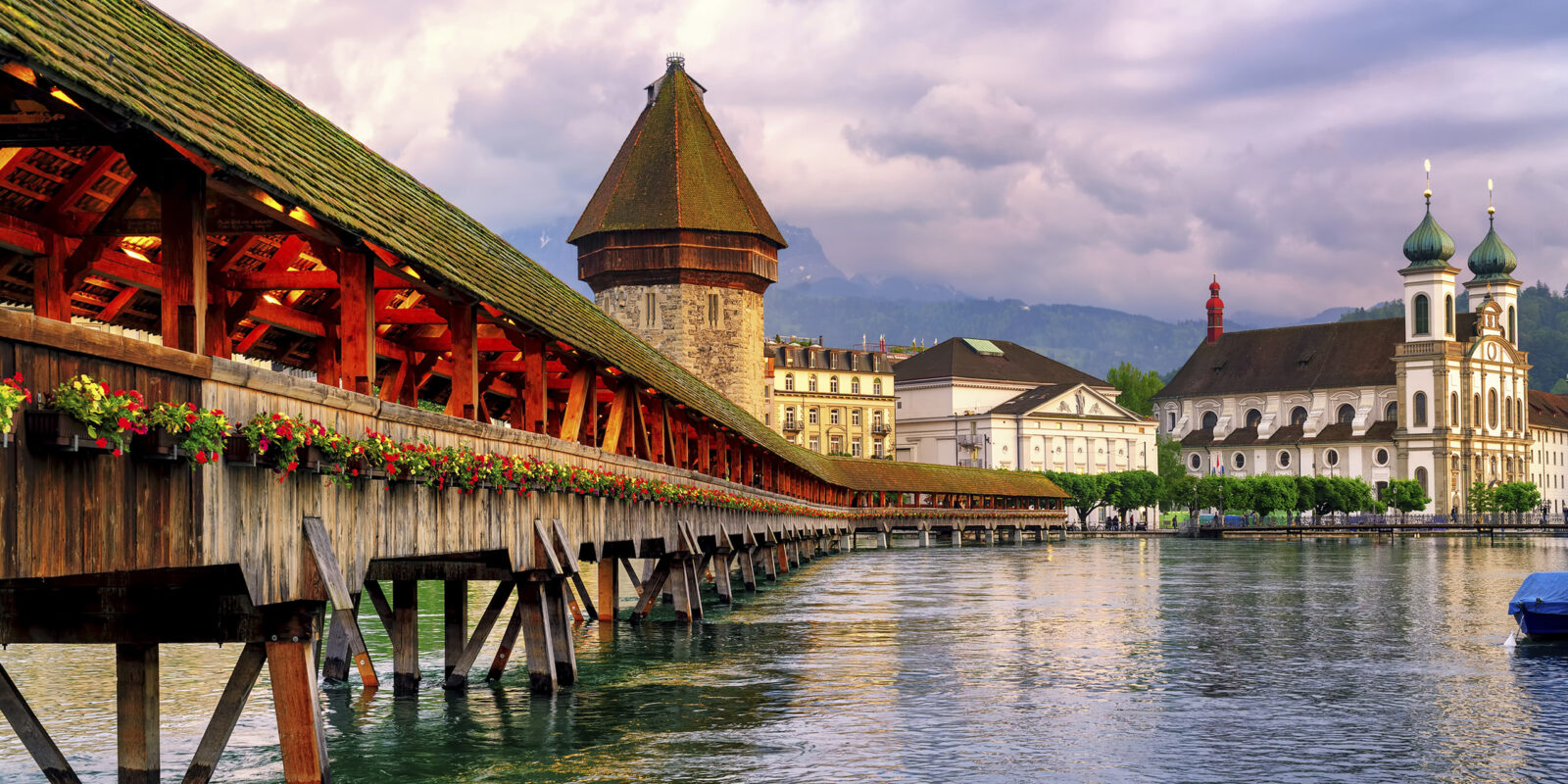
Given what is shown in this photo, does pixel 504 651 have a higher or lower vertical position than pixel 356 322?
lower

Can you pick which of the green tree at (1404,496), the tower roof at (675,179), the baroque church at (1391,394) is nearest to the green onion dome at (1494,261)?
the baroque church at (1391,394)

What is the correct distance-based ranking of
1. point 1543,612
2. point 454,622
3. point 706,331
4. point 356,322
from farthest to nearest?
point 706,331 → point 1543,612 → point 454,622 → point 356,322

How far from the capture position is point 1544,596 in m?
32.5

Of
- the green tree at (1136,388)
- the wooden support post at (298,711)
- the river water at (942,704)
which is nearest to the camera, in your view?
the wooden support post at (298,711)

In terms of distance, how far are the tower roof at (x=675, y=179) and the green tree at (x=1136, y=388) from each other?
10745cm

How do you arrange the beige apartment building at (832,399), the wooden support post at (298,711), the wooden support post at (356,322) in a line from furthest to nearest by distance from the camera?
the beige apartment building at (832,399), the wooden support post at (356,322), the wooden support post at (298,711)

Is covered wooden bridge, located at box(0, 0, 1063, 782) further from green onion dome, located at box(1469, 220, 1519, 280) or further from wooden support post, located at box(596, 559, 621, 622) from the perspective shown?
green onion dome, located at box(1469, 220, 1519, 280)

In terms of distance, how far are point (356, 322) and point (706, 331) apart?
62.8 m

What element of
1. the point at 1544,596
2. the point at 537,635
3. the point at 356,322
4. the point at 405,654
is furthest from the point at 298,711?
the point at 1544,596

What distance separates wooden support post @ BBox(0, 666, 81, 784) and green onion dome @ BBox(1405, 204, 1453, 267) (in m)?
159

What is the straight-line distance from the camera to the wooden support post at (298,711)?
39.5 ft

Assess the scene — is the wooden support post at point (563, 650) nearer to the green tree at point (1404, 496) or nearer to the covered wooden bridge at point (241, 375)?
the covered wooden bridge at point (241, 375)

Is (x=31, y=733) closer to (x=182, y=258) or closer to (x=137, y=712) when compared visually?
(x=137, y=712)

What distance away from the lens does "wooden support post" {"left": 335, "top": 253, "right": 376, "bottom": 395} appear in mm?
14297
